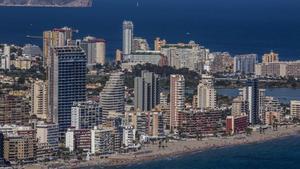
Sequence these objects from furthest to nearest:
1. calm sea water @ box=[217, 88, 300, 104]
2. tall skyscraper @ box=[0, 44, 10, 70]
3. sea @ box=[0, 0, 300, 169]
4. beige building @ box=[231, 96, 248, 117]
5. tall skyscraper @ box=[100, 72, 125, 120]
Result: tall skyscraper @ box=[0, 44, 10, 70] < calm sea water @ box=[217, 88, 300, 104] < beige building @ box=[231, 96, 248, 117] < tall skyscraper @ box=[100, 72, 125, 120] < sea @ box=[0, 0, 300, 169]

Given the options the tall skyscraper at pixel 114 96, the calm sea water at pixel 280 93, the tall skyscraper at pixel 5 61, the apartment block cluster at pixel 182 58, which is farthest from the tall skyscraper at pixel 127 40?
the tall skyscraper at pixel 114 96

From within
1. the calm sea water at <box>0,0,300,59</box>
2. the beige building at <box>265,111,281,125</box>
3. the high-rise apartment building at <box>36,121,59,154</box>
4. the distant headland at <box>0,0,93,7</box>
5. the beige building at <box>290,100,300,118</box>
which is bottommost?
the high-rise apartment building at <box>36,121,59,154</box>

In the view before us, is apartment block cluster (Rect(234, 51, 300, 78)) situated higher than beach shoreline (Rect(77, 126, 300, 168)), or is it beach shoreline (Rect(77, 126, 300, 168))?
apartment block cluster (Rect(234, 51, 300, 78))

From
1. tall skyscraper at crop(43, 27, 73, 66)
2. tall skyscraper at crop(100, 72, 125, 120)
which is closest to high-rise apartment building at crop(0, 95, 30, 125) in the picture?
tall skyscraper at crop(100, 72, 125, 120)

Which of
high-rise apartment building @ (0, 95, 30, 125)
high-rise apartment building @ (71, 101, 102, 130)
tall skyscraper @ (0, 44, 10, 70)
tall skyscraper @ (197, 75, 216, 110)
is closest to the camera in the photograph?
high-rise apartment building @ (71, 101, 102, 130)

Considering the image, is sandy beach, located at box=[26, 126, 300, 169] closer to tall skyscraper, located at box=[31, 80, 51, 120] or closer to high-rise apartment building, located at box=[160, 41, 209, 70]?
tall skyscraper, located at box=[31, 80, 51, 120]
